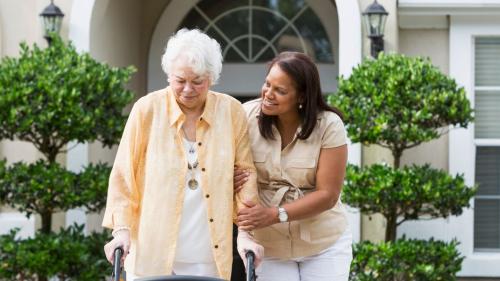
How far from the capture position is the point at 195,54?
4547 mm

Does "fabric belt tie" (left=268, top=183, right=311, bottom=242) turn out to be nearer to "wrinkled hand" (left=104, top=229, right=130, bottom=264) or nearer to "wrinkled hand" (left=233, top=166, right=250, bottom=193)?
"wrinkled hand" (left=233, top=166, right=250, bottom=193)

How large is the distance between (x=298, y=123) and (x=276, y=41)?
21.3ft

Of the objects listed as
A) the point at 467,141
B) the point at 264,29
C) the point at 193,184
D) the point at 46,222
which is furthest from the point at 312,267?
the point at 264,29

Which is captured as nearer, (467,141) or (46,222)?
(46,222)

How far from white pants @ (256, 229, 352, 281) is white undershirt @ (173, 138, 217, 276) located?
42cm

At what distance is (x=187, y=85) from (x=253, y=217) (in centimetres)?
62

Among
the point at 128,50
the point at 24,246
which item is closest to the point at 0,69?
the point at 24,246

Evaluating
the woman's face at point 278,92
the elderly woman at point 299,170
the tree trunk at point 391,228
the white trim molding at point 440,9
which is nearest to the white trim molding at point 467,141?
the white trim molding at point 440,9

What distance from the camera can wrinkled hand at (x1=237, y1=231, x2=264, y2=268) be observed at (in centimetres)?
464

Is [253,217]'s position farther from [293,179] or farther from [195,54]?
[195,54]

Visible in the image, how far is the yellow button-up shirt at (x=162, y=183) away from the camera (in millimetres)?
4586

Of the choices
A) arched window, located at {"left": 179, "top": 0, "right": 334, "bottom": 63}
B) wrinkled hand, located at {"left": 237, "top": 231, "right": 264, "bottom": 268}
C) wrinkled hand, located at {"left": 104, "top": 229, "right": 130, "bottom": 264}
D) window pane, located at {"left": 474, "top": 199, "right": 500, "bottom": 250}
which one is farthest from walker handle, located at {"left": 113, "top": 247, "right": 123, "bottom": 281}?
arched window, located at {"left": 179, "top": 0, "right": 334, "bottom": 63}

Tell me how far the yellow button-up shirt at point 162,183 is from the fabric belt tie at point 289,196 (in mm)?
292

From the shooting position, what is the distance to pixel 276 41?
11.4 m
